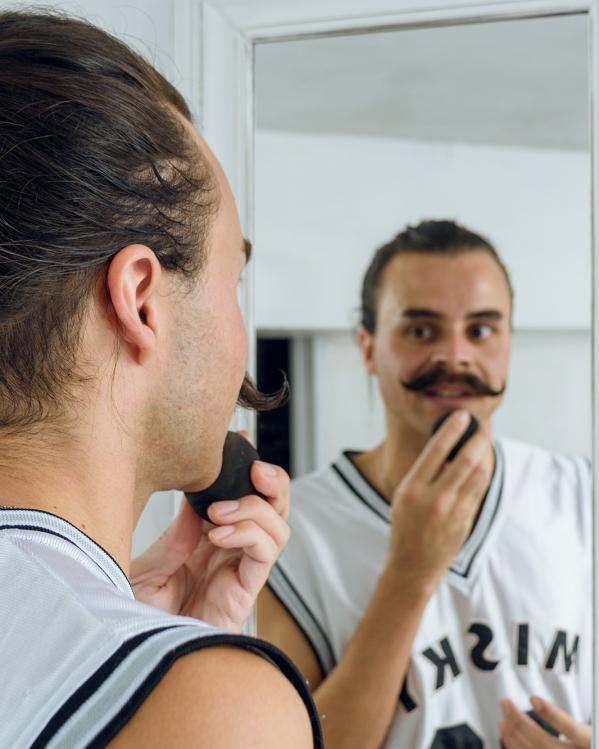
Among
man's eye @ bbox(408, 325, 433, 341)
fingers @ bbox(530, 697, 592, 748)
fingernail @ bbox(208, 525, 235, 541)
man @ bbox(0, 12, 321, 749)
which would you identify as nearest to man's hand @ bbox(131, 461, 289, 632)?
fingernail @ bbox(208, 525, 235, 541)

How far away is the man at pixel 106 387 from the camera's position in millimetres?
394

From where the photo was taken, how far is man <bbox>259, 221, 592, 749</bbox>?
916mm

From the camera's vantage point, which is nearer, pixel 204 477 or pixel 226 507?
pixel 204 477

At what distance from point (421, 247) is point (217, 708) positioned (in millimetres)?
642

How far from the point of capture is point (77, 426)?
1.80 ft

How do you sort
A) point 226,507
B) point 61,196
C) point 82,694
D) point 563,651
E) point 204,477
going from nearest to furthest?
1. point 82,694
2. point 61,196
3. point 204,477
4. point 226,507
5. point 563,651

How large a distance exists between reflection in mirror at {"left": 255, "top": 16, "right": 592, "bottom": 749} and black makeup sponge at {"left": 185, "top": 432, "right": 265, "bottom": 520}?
0.58 feet

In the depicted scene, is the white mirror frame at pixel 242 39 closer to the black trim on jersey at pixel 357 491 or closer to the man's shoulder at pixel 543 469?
the black trim on jersey at pixel 357 491

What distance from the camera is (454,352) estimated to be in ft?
3.08

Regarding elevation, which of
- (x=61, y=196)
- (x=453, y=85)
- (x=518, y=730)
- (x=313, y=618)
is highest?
(x=453, y=85)

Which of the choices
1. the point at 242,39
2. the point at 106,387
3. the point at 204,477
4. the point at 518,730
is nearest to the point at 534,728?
the point at 518,730

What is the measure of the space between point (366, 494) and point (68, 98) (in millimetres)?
567

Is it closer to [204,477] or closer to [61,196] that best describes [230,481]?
[204,477]

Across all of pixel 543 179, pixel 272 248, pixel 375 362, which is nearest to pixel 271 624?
pixel 375 362
